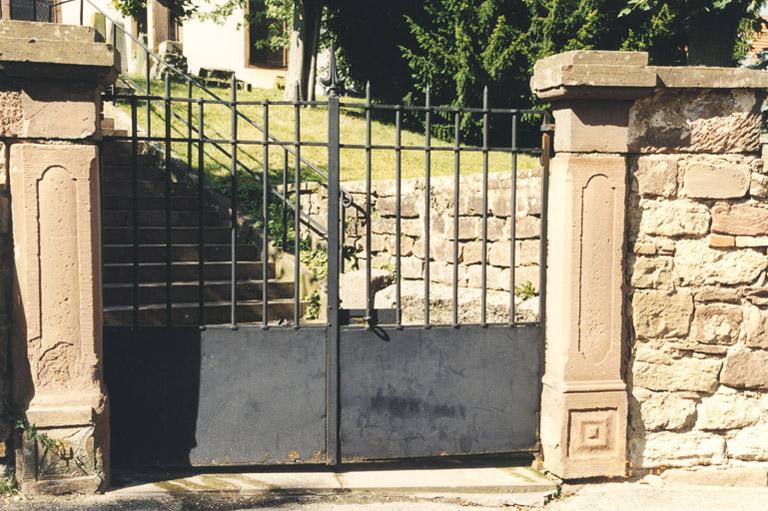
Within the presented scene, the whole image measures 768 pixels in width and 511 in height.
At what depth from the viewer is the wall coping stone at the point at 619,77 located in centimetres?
479

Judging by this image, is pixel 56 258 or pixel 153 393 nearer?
pixel 56 258

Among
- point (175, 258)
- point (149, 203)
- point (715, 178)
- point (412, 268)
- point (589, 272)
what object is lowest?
point (412, 268)

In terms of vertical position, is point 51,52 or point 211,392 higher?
point 51,52

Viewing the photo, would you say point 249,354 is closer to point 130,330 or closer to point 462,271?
point 130,330

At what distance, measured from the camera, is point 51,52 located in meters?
4.33

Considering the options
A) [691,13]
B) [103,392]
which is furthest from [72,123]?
[691,13]

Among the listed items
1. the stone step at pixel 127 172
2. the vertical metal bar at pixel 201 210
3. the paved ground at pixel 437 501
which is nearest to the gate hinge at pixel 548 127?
the vertical metal bar at pixel 201 210

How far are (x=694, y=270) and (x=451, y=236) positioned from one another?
3114 mm

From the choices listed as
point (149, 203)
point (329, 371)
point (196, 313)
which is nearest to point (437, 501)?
point (329, 371)

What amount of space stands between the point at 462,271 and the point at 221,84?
1174 cm

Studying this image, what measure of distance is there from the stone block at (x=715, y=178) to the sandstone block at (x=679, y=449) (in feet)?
4.79

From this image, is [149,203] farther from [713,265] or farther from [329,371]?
[713,265]

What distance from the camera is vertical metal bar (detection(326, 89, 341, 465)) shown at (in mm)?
4930

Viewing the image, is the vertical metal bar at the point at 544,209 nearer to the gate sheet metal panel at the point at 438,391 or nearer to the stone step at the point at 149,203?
the gate sheet metal panel at the point at 438,391
